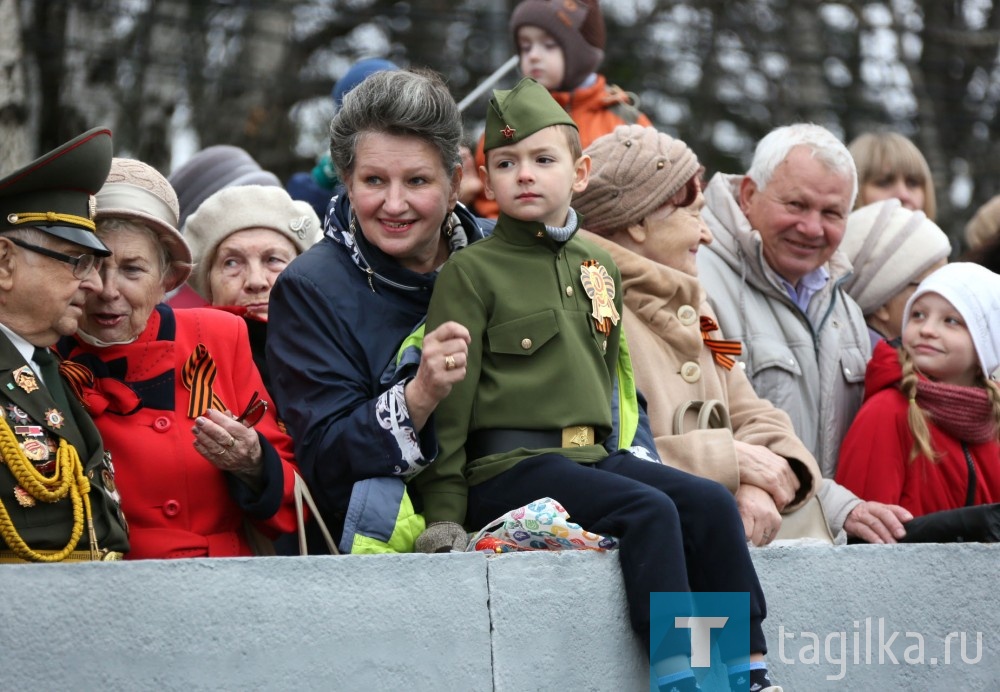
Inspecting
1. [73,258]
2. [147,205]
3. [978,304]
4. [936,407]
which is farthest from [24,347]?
[978,304]

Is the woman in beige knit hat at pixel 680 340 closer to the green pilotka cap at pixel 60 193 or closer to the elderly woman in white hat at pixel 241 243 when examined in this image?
the elderly woman in white hat at pixel 241 243

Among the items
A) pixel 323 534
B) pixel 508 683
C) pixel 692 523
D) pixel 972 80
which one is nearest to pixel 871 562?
pixel 692 523

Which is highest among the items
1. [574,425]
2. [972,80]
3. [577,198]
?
[972,80]

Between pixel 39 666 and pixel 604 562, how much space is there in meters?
1.39

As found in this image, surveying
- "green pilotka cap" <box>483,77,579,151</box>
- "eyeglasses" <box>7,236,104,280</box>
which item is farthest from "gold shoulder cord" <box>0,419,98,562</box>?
"green pilotka cap" <box>483,77,579,151</box>

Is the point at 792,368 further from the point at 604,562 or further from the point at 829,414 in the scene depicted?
the point at 604,562

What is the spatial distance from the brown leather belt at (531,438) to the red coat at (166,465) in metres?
0.54

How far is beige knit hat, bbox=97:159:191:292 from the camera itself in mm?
4469

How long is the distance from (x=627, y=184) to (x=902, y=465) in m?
1.34

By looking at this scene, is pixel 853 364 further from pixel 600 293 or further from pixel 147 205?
pixel 147 205

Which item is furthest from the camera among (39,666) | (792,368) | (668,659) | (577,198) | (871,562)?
(792,368)

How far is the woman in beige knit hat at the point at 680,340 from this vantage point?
16.1 feet

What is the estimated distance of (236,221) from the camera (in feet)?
17.9

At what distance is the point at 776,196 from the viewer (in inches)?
243
